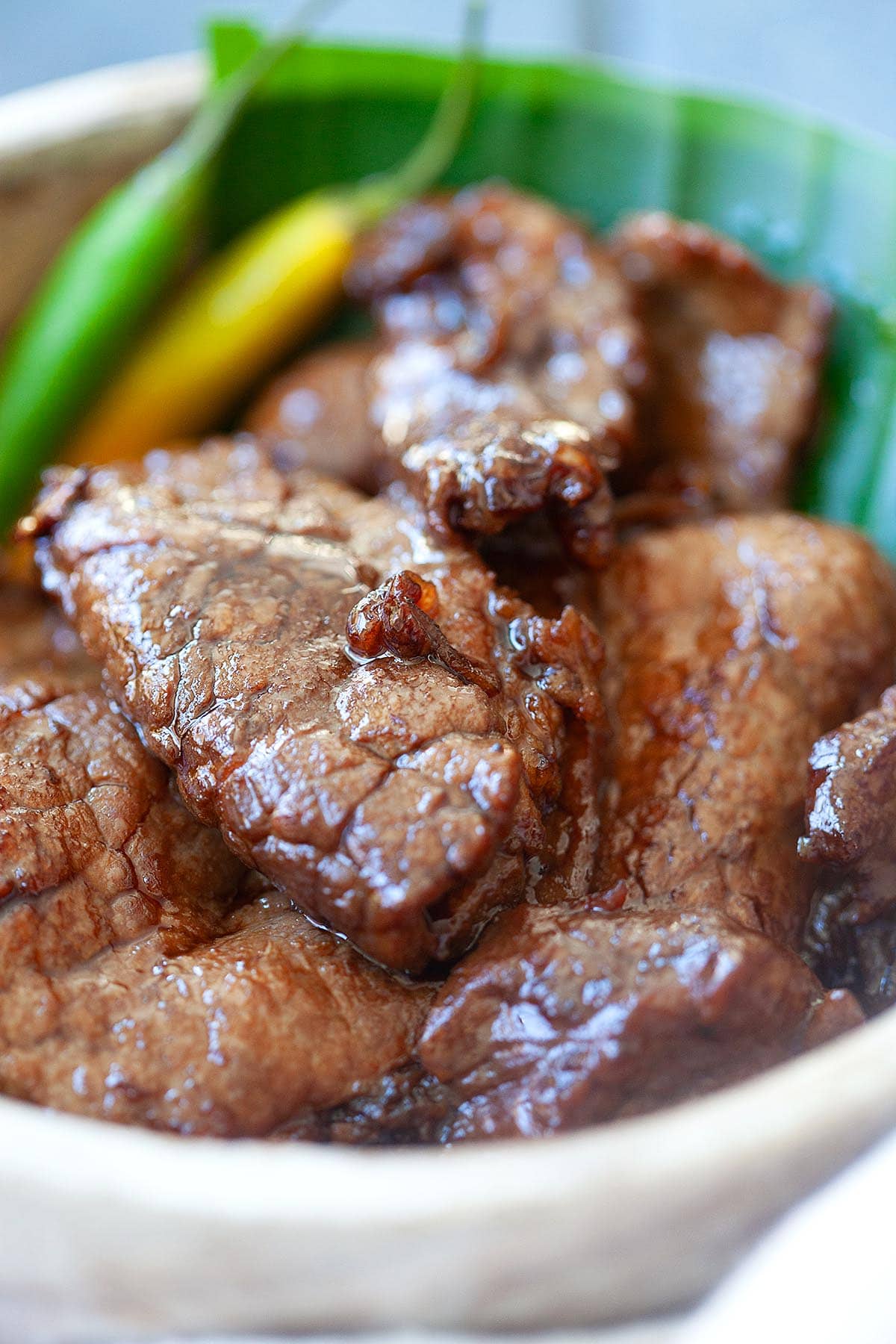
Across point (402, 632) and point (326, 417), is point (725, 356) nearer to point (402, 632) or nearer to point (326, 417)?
point (326, 417)

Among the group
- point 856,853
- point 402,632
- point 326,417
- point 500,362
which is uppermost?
point 500,362

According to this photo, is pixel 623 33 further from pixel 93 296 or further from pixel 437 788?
pixel 437 788

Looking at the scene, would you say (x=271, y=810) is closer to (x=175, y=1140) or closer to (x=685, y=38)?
(x=175, y=1140)

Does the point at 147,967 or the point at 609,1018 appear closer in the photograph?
the point at 609,1018

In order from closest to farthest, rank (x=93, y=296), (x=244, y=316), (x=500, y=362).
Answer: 1. (x=500, y=362)
2. (x=93, y=296)
3. (x=244, y=316)

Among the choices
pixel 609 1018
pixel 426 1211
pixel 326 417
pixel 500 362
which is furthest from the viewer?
pixel 326 417

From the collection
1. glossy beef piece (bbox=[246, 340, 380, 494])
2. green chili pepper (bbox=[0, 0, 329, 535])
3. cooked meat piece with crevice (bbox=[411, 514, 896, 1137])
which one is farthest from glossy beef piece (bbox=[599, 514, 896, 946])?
green chili pepper (bbox=[0, 0, 329, 535])

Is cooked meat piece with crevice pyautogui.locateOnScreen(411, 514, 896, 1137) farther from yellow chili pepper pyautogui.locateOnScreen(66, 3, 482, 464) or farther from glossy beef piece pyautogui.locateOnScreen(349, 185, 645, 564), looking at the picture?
yellow chili pepper pyautogui.locateOnScreen(66, 3, 482, 464)

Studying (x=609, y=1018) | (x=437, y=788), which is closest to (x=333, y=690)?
(x=437, y=788)

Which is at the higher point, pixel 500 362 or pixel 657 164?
pixel 657 164
